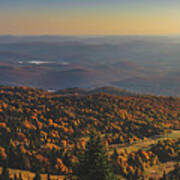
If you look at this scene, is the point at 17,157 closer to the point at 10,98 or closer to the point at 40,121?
the point at 40,121

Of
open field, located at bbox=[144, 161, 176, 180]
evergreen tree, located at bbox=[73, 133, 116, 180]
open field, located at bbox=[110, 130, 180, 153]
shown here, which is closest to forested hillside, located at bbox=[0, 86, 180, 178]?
evergreen tree, located at bbox=[73, 133, 116, 180]

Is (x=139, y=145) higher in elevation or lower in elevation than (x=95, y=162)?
lower

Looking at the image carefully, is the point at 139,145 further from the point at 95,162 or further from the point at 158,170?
the point at 95,162

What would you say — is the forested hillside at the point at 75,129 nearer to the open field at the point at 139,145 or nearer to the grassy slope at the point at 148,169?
the grassy slope at the point at 148,169

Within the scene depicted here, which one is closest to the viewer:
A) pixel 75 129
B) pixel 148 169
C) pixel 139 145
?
pixel 148 169

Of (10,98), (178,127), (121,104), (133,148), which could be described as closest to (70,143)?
(133,148)

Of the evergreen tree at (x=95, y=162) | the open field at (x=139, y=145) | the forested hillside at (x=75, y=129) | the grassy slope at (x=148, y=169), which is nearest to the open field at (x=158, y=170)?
the grassy slope at (x=148, y=169)

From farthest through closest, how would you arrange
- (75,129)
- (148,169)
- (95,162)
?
(75,129)
(148,169)
(95,162)

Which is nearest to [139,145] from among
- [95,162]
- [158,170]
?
[158,170]
